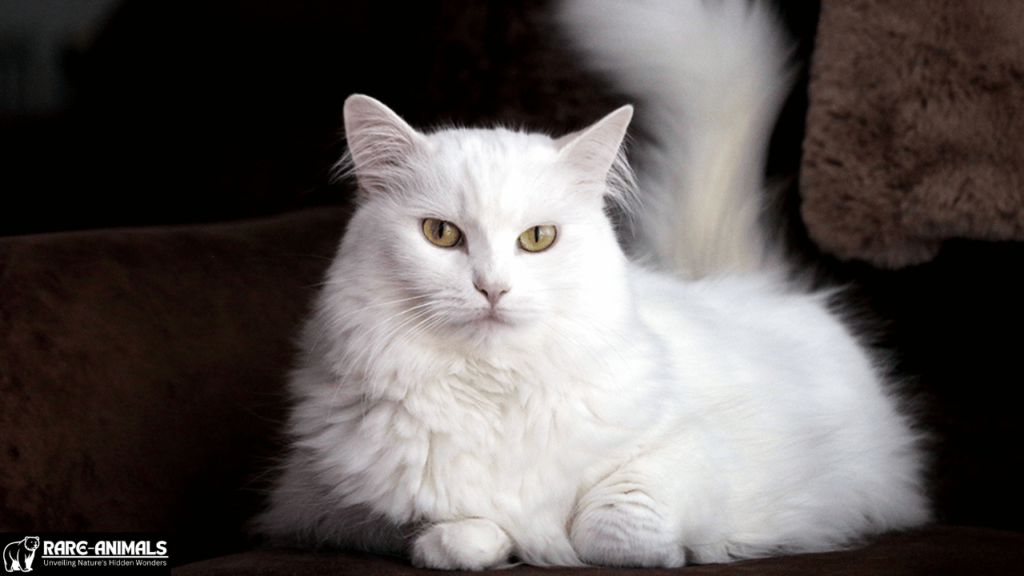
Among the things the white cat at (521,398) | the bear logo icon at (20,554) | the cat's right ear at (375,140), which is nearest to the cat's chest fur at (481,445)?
the white cat at (521,398)

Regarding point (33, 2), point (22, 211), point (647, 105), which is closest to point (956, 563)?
point (647, 105)

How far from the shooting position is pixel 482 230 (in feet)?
3.50

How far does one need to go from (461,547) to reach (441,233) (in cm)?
42

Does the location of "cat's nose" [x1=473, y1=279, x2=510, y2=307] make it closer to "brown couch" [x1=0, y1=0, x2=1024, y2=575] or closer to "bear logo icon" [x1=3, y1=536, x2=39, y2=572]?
"brown couch" [x1=0, y1=0, x2=1024, y2=575]

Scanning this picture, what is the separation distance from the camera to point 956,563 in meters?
1.04

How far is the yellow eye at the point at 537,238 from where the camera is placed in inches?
43.4

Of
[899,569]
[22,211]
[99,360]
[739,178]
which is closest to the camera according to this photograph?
[899,569]

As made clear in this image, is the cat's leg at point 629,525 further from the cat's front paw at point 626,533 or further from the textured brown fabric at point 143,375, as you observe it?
the textured brown fabric at point 143,375

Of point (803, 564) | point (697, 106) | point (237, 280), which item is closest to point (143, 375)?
point (237, 280)

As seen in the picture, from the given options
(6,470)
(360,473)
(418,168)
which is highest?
(418,168)

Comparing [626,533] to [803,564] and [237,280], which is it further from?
[237,280]

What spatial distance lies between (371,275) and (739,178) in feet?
3.25

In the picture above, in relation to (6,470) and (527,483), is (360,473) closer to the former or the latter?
(527,483)

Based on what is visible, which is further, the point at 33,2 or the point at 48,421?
the point at 33,2
